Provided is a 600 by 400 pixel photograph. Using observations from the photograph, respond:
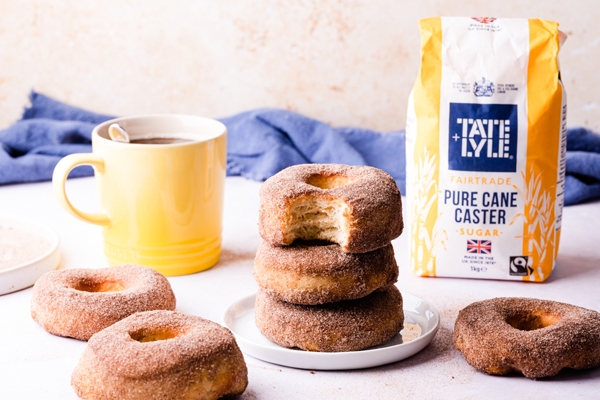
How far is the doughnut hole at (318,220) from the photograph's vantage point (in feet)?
3.24

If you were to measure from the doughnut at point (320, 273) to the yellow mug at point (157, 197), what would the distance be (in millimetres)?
317

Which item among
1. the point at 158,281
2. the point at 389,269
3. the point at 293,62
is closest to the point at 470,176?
the point at 389,269

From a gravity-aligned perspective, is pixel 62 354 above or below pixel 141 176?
below

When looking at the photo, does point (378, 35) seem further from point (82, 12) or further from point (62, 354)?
point (62, 354)

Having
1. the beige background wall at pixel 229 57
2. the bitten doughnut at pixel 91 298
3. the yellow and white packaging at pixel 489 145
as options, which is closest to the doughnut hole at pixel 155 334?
the bitten doughnut at pixel 91 298

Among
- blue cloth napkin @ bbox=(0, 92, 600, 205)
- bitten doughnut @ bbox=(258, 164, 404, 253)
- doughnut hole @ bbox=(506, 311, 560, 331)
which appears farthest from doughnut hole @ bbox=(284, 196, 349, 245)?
blue cloth napkin @ bbox=(0, 92, 600, 205)

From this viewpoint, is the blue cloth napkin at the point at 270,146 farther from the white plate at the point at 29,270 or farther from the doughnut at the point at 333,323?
the doughnut at the point at 333,323

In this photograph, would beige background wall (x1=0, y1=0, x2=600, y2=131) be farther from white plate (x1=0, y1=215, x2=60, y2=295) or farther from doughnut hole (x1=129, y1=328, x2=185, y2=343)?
doughnut hole (x1=129, y1=328, x2=185, y2=343)

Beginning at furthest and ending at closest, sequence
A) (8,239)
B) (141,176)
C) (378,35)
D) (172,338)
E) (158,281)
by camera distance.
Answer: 1. (378,35)
2. (8,239)
3. (141,176)
4. (158,281)
5. (172,338)

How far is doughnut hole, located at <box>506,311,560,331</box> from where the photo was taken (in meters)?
1.05

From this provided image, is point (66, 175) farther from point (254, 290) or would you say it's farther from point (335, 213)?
point (335, 213)

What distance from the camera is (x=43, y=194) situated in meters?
1.75

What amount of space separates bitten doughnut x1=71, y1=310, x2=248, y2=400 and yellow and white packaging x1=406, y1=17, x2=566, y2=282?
0.51 meters

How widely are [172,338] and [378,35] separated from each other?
4.25 ft
